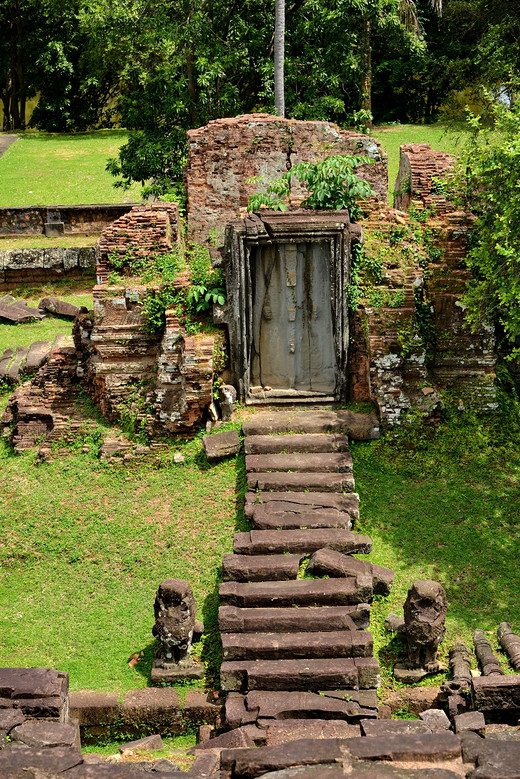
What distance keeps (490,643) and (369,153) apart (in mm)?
8100

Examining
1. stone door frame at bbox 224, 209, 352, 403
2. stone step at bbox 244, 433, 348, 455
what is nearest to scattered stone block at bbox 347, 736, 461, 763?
stone step at bbox 244, 433, 348, 455

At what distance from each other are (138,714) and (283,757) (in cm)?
256

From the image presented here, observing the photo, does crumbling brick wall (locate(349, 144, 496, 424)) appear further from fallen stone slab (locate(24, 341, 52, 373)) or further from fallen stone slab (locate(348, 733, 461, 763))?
fallen stone slab (locate(348, 733, 461, 763))

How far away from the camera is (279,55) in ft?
62.3

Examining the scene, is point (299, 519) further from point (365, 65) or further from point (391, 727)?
point (365, 65)

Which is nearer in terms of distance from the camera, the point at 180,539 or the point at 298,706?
the point at 298,706

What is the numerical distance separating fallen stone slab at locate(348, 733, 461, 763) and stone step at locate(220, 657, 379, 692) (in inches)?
63.2

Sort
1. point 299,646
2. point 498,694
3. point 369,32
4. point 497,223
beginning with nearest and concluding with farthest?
point 498,694 < point 299,646 < point 497,223 < point 369,32

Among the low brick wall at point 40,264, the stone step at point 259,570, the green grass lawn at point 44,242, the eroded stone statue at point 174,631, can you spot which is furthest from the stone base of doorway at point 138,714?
the green grass lawn at point 44,242

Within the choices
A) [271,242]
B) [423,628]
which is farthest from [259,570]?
[271,242]

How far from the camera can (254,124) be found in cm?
1636

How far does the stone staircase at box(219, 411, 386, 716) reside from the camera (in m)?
11.0

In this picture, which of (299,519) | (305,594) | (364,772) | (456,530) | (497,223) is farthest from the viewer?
(456,530)

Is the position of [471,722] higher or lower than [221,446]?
lower
